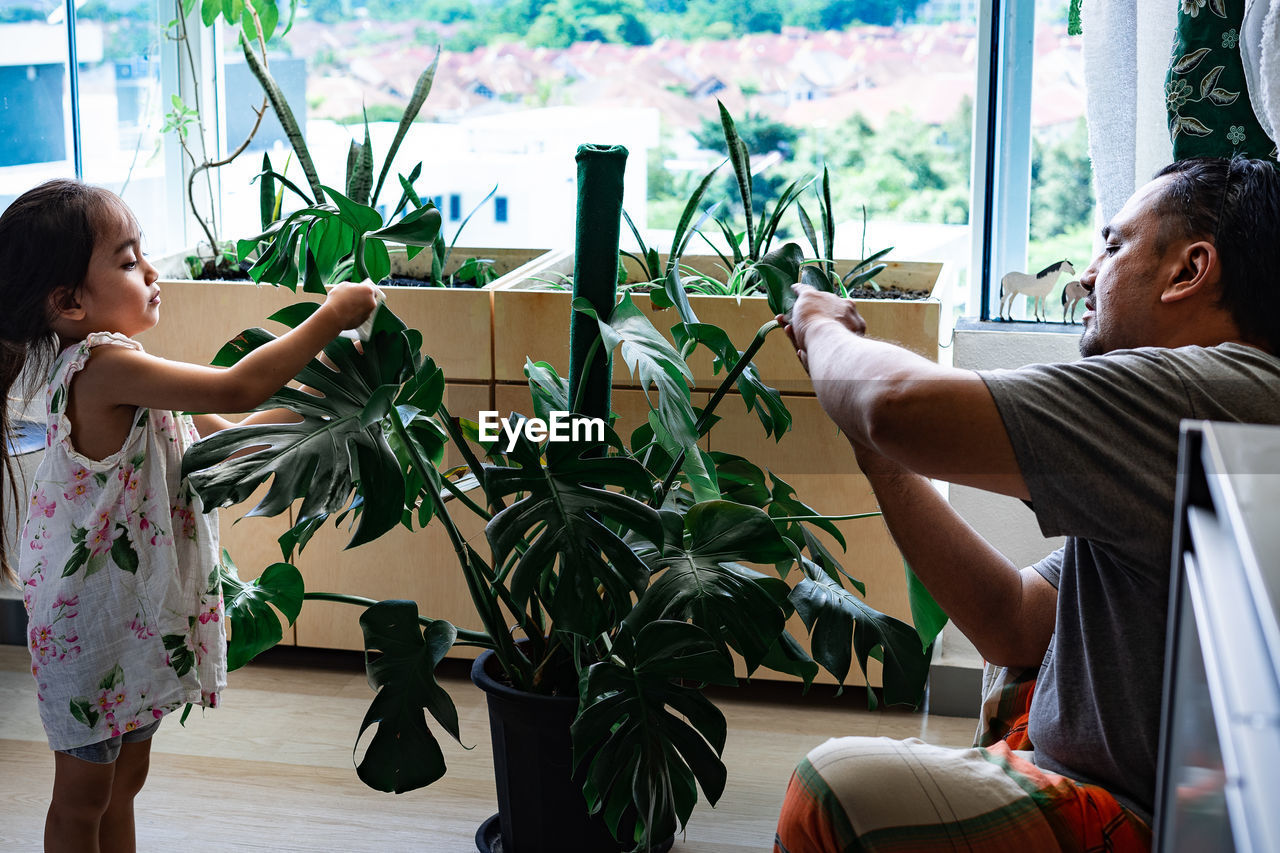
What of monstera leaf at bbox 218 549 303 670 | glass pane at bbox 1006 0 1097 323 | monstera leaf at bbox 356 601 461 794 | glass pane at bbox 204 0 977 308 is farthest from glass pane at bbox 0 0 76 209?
glass pane at bbox 1006 0 1097 323

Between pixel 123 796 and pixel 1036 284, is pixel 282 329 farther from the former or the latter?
pixel 1036 284

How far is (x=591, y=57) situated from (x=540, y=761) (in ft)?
6.13

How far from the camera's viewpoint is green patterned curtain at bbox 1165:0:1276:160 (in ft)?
5.27

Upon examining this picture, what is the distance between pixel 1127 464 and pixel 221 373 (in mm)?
1024

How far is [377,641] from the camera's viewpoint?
1.54 metres

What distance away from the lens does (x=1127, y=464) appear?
3.18 feet

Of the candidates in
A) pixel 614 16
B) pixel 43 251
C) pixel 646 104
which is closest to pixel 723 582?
pixel 43 251

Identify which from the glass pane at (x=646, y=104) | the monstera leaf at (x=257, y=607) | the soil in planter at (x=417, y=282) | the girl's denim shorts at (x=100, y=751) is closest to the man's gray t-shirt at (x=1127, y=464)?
the monstera leaf at (x=257, y=607)

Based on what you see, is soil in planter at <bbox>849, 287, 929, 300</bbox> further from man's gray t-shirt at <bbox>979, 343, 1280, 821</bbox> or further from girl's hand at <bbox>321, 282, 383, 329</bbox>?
man's gray t-shirt at <bbox>979, 343, 1280, 821</bbox>

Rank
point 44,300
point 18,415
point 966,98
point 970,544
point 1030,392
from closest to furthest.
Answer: point 1030,392, point 970,544, point 44,300, point 18,415, point 966,98

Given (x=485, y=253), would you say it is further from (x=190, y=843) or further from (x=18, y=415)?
(x=190, y=843)

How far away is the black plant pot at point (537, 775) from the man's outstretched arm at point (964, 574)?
1.82ft

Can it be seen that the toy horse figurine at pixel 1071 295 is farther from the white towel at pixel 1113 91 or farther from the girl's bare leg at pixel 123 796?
the girl's bare leg at pixel 123 796

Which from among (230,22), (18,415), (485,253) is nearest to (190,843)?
(18,415)
